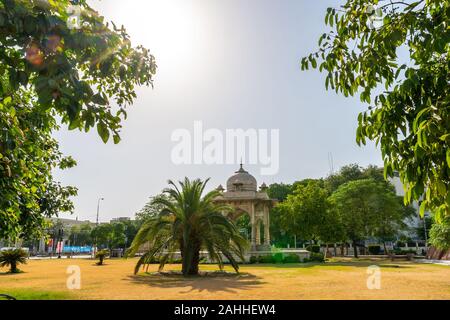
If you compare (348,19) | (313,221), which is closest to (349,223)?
(313,221)

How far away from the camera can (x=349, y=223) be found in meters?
46.4

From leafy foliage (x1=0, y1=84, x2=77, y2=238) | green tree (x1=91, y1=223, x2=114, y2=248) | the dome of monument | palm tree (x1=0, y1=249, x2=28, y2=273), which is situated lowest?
palm tree (x1=0, y1=249, x2=28, y2=273)

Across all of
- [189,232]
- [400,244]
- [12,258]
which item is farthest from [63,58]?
[400,244]

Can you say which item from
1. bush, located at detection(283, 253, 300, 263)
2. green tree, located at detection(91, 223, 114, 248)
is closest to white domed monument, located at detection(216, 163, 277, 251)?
bush, located at detection(283, 253, 300, 263)

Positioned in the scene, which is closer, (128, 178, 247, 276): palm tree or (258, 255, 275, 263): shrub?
(128, 178, 247, 276): palm tree

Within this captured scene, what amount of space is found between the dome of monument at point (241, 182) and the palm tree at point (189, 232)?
19.1 m

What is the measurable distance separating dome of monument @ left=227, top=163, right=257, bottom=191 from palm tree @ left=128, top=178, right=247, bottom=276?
1911 cm

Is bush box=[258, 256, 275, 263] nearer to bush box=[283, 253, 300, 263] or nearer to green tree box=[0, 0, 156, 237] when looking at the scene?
bush box=[283, 253, 300, 263]

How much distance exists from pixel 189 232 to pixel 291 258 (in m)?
15.8

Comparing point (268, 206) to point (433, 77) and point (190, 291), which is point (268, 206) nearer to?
point (190, 291)

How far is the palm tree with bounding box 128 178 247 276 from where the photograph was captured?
21297 millimetres

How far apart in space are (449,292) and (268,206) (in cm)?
2566

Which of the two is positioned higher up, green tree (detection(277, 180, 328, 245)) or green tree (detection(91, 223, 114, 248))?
green tree (detection(277, 180, 328, 245))

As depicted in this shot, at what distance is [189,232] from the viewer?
2156 cm
